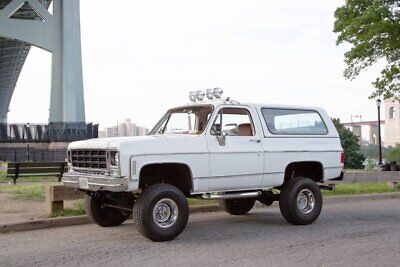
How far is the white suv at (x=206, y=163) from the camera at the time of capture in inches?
300

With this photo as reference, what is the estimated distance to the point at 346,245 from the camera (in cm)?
742

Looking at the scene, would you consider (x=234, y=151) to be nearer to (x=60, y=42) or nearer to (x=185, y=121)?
(x=185, y=121)

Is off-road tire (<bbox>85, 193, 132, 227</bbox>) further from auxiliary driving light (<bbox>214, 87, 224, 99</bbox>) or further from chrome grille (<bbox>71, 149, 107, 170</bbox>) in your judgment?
auxiliary driving light (<bbox>214, 87, 224, 99</bbox>)

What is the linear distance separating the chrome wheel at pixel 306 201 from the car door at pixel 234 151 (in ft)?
3.26

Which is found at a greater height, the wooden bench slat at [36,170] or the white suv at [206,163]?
the white suv at [206,163]

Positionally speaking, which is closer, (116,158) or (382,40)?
(116,158)

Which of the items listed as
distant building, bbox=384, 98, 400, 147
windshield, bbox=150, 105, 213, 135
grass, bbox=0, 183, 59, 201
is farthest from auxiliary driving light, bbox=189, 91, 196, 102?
distant building, bbox=384, 98, 400, 147

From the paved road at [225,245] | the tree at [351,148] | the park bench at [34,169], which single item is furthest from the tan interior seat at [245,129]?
the tree at [351,148]

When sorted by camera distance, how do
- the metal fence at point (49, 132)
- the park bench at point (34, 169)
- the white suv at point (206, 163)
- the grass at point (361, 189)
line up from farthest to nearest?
the metal fence at point (49, 132) < the park bench at point (34, 169) < the grass at point (361, 189) < the white suv at point (206, 163)

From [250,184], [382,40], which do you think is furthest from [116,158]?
[382,40]

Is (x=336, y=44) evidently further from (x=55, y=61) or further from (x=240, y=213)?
(x=55, y=61)

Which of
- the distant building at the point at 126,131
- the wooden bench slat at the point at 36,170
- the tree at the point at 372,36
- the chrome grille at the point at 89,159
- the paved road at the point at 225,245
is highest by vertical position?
the tree at the point at 372,36

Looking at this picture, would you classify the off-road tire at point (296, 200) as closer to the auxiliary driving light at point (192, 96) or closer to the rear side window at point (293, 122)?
the rear side window at point (293, 122)

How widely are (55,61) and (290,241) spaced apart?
3469cm
